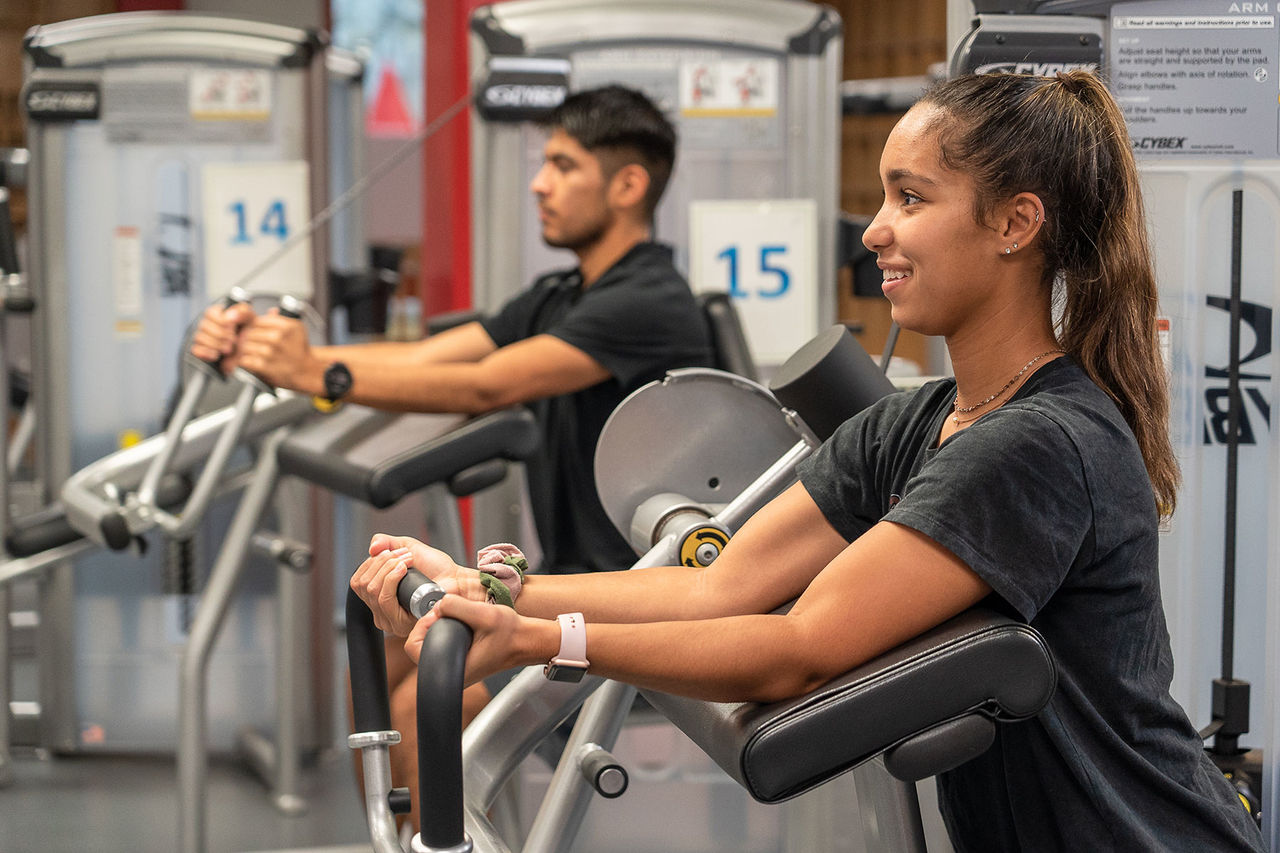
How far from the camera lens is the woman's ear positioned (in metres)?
1.16

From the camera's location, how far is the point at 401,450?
2123 mm

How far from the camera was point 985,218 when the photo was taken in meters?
1.17

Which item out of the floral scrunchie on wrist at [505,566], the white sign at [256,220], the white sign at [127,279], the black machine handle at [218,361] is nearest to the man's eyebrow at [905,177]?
the floral scrunchie on wrist at [505,566]

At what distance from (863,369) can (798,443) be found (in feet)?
0.46

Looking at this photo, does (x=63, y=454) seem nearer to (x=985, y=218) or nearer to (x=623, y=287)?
(x=623, y=287)

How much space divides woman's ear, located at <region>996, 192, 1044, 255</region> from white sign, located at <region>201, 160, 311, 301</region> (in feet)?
7.53

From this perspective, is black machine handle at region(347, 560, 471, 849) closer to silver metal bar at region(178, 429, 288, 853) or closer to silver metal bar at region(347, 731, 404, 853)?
silver metal bar at region(347, 731, 404, 853)

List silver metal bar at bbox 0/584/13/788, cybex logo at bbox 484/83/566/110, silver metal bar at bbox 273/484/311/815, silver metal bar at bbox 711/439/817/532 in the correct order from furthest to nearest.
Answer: silver metal bar at bbox 0/584/13/788 → silver metal bar at bbox 273/484/311/815 → cybex logo at bbox 484/83/566/110 → silver metal bar at bbox 711/439/817/532

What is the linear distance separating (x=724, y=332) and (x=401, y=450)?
2.08ft

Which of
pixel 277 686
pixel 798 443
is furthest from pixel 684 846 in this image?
pixel 798 443

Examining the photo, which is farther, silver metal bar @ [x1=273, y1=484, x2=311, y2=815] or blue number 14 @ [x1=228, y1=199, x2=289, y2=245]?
blue number 14 @ [x1=228, y1=199, x2=289, y2=245]

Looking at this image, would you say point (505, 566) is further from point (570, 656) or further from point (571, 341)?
point (571, 341)

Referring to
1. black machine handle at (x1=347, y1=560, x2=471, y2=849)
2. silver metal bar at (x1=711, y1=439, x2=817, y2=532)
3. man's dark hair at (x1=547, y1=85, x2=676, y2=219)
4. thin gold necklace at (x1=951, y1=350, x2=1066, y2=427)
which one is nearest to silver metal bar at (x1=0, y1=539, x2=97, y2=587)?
man's dark hair at (x1=547, y1=85, x2=676, y2=219)

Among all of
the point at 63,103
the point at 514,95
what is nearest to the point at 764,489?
the point at 514,95
